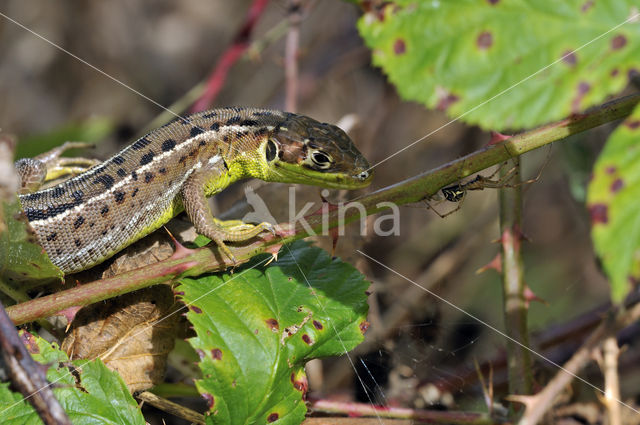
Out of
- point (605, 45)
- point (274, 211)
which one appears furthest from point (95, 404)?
point (605, 45)

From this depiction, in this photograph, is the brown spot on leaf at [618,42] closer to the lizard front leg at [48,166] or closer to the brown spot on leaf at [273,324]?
the brown spot on leaf at [273,324]

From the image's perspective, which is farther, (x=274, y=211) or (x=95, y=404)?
(x=274, y=211)

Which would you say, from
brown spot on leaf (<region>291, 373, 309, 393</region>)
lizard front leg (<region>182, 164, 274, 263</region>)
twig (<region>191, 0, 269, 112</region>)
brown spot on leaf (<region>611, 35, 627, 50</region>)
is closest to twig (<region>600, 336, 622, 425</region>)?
brown spot on leaf (<region>291, 373, 309, 393</region>)

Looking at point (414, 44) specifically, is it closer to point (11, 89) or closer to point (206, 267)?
point (206, 267)

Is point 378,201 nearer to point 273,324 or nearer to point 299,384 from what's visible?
point 273,324

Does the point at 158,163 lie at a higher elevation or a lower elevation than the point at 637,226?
higher
